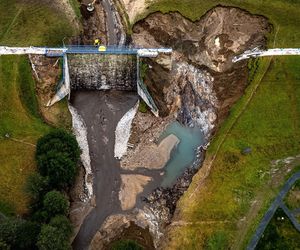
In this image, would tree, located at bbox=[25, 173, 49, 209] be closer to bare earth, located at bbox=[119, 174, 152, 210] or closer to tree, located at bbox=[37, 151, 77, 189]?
tree, located at bbox=[37, 151, 77, 189]

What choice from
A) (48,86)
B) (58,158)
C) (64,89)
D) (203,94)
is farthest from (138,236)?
(48,86)

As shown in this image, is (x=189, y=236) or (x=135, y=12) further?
(x=135, y=12)

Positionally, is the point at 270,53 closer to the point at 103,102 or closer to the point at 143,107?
the point at 143,107

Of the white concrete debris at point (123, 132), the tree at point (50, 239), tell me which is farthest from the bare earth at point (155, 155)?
the tree at point (50, 239)

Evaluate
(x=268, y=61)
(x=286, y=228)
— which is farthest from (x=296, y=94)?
(x=286, y=228)

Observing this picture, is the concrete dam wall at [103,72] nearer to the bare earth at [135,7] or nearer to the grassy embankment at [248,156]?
the bare earth at [135,7]

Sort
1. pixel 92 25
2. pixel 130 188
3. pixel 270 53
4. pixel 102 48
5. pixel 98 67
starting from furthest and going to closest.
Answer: pixel 92 25
pixel 98 67
pixel 102 48
pixel 270 53
pixel 130 188

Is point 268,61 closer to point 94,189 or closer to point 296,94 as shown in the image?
point 296,94
